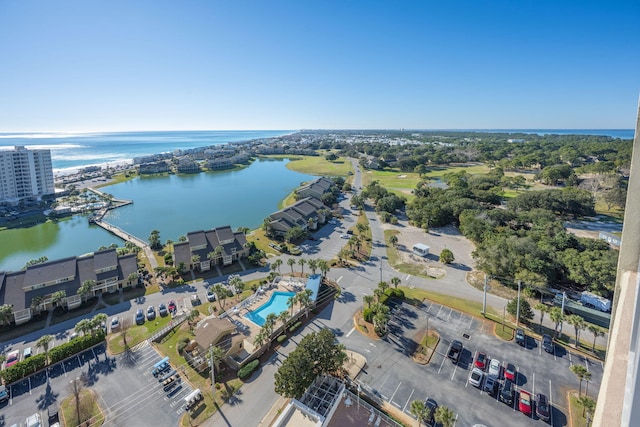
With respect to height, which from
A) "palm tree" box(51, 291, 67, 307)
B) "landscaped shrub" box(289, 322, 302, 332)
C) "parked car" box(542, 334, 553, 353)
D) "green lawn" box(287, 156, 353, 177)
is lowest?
"landscaped shrub" box(289, 322, 302, 332)

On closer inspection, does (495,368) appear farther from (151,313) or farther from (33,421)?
(33,421)

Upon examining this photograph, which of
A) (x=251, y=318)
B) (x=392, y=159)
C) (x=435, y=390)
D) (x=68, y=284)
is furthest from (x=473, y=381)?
(x=392, y=159)

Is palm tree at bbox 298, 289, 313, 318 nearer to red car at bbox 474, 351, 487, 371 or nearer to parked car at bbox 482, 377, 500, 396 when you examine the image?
red car at bbox 474, 351, 487, 371

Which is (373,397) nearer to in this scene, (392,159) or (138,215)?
(138,215)

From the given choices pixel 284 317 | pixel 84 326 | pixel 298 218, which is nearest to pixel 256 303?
pixel 284 317

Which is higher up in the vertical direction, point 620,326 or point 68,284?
point 620,326

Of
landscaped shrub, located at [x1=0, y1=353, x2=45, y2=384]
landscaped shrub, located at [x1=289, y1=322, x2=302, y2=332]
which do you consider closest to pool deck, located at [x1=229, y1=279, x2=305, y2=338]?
landscaped shrub, located at [x1=289, y1=322, x2=302, y2=332]
